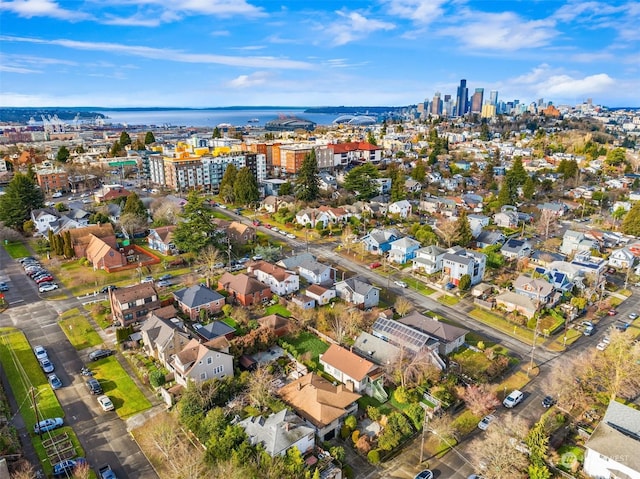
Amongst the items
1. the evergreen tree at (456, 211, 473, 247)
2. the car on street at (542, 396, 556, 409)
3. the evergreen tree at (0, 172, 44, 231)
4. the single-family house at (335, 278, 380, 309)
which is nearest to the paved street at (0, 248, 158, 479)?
the evergreen tree at (0, 172, 44, 231)

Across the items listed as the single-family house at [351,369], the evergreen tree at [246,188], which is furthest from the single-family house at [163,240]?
the single-family house at [351,369]

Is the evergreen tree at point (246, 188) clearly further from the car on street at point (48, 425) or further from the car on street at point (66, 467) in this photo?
the car on street at point (66, 467)

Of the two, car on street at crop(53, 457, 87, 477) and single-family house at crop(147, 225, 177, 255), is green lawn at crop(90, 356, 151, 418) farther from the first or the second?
single-family house at crop(147, 225, 177, 255)

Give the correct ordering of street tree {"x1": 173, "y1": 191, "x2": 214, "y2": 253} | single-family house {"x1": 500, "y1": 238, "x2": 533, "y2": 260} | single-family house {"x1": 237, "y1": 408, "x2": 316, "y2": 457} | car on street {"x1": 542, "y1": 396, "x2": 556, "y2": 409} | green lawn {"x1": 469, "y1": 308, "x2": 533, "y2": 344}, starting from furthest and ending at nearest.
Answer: single-family house {"x1": 500, "y1": 238, "x2": 533, "y2": 260}, street tree {"x1": 173, "y1": 191, "x2": 214, "y2": 253}, green lawn {"x1": 469, "y1": 308, "x2": 533, "y2": 344}, car on street {"x1": 542, "y1": 396, "x2": 556, "y2": 409}, single-family house {"x1": 237, "y1": 408, "x2": 316, "y2": 457}

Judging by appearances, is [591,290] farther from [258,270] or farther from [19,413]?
[19,413]

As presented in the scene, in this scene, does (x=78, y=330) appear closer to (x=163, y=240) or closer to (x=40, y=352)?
(x=40, y=352)

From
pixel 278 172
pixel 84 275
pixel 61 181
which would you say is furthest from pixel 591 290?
pixel 61 181
